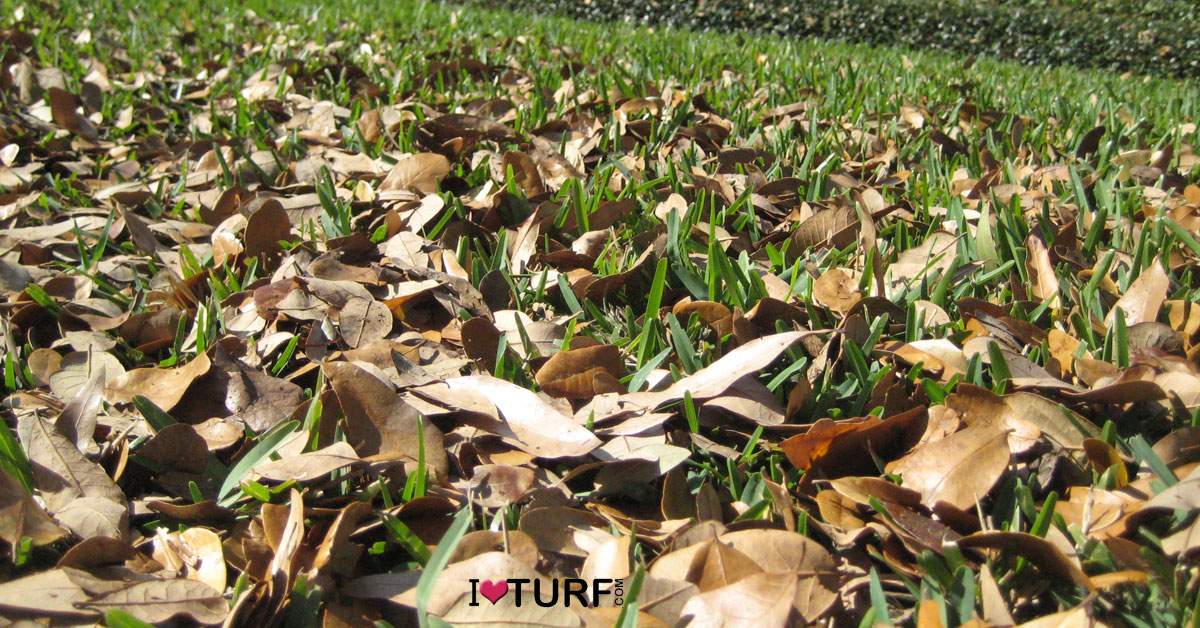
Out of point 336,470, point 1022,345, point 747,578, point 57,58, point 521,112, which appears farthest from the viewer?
point 57,58

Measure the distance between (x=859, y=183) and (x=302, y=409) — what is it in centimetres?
164

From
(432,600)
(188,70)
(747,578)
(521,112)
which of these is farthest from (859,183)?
(188,70)

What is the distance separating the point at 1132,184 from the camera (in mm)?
2471

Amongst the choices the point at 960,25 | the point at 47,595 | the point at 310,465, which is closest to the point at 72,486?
the point at 47,595

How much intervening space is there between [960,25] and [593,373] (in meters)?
8.31

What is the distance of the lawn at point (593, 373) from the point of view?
113 cm

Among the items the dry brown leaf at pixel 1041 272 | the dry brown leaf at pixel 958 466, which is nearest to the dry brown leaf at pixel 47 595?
the dry brown leaf at pixel 958 466

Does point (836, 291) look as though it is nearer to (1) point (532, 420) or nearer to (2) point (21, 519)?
(1) point (532, 420)

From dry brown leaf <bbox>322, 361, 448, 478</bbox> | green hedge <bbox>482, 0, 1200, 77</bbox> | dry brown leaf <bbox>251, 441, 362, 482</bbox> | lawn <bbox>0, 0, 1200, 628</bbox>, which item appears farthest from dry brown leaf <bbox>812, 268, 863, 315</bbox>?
green hedge <bbox>482, 0, 1200, 77</bbox>

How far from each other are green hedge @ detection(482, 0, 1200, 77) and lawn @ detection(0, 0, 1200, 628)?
5.56 meters

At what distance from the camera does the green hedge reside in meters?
8.06

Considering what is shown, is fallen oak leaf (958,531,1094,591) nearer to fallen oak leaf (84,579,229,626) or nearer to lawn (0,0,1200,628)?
lawn (0,0,1200,628)

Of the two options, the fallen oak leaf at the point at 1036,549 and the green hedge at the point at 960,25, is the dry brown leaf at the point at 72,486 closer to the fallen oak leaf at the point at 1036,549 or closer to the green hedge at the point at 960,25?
the fallen oak leaf at the point at 1036,549

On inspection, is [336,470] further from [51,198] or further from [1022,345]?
[51,198]
